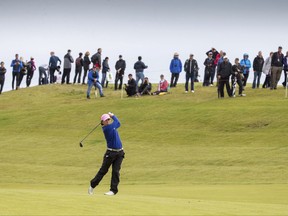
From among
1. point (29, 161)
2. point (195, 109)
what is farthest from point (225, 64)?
point (29, 161)

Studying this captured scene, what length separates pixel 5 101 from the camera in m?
69.1

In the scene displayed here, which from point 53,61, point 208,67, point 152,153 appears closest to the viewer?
point 152,153

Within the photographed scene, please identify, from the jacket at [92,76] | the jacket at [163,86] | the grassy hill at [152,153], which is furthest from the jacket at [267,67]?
the jacket at [92,76]

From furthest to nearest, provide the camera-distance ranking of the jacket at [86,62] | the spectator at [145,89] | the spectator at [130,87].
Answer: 1. the jacket at [86,62]
2. the spectator at [145,89]
3. the spectator at [130,87]

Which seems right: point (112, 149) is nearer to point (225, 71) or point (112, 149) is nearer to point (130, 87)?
point (225, 71)

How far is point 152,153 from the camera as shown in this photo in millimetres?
44562

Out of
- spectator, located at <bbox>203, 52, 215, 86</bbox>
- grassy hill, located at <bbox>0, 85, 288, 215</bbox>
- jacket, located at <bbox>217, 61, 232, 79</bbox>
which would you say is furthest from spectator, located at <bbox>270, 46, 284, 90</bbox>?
spectator, located at <bbox>203, 52, 215, 86</bbox>

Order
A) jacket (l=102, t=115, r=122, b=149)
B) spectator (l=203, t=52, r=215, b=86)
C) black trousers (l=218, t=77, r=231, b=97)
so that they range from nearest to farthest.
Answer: jacket (l=102, t=115, r=122, b=149), black trousers (l=218, t=77, r=231, b=97), spectator (l=203, t=52, r=215, b=86)

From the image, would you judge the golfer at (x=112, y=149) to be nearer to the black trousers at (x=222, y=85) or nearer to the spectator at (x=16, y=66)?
the black trousers at (x=222, y=85)

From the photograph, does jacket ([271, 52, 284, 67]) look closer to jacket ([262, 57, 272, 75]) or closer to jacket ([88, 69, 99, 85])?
jacket ([262, 57, 272, 75])

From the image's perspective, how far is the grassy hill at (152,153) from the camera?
75.3 ft

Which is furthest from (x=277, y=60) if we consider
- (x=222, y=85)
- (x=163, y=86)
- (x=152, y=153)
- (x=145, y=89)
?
(x=152, y=153)

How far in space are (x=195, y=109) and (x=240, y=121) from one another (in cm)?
517

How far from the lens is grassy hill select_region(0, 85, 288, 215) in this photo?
23.0 meters
